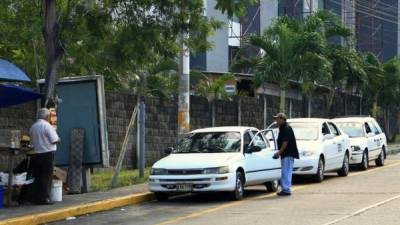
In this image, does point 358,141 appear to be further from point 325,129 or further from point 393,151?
point 393,151

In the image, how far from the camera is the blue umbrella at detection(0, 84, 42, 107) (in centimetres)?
1336

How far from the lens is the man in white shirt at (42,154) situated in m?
12.9

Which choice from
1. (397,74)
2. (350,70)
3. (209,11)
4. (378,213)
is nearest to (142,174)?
(378,213)

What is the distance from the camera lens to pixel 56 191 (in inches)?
532

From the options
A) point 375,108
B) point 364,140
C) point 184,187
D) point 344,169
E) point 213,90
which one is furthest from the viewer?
point 375,108

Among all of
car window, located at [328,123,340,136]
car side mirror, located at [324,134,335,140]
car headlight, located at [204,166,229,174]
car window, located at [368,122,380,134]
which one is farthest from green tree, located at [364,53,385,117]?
car headlight, located at [204,166,229,174]

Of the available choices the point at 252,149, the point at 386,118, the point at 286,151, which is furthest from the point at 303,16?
the point at 252,149

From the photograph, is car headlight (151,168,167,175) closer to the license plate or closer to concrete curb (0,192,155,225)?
the license plate

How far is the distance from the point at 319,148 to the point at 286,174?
11.1 ft

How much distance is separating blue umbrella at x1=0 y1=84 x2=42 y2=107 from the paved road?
9.52ft

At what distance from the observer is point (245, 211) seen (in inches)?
488

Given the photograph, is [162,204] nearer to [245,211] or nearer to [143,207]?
[143,207]

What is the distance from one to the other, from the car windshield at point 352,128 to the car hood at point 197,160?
916 centimetres

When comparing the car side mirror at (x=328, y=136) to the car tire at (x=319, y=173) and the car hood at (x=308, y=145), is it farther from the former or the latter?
the car tire at (x=319, y=173)
